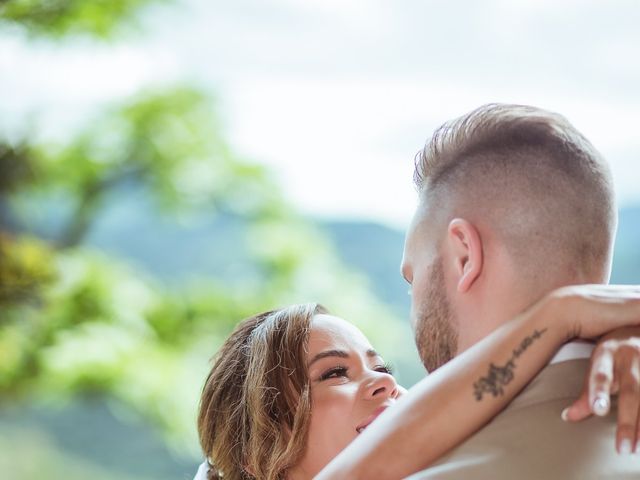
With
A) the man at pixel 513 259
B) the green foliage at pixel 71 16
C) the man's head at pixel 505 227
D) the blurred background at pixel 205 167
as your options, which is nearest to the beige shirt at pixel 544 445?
the man at pixel 513 259

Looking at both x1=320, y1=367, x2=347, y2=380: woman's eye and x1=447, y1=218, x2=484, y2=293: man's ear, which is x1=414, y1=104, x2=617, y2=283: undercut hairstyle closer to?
x1=447, y1=218, x2=484, y2=293: man's ear

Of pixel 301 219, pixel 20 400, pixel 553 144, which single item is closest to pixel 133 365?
pixel 20 400

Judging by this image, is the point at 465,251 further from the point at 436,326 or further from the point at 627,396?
the point at 627,396

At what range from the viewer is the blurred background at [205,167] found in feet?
16.6

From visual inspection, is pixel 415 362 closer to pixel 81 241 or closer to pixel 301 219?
pixel 301 219

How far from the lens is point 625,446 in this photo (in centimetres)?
95

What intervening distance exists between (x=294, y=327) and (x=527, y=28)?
4.02 metres

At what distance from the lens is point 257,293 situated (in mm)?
5426

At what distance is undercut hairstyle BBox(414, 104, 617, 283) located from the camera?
3.57ft

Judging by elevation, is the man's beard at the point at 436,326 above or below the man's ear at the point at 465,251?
below

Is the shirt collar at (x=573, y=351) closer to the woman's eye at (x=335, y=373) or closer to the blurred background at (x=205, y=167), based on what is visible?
the woman's eye at (x=335, y=373)

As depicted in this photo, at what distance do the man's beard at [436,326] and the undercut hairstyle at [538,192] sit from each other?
0.29 feet

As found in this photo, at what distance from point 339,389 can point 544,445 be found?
0.63 metres

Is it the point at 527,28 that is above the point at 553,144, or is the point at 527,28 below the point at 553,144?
above
